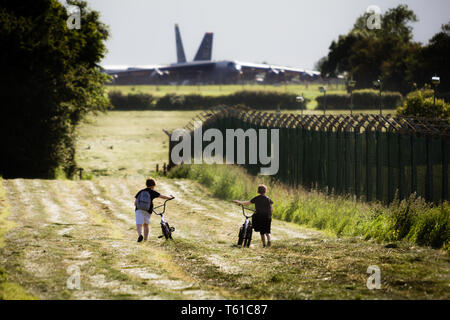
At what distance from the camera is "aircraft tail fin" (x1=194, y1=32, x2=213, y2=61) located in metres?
158

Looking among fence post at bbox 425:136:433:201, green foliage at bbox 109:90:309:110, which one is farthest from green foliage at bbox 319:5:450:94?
fence post at bbox 425:136:433:201

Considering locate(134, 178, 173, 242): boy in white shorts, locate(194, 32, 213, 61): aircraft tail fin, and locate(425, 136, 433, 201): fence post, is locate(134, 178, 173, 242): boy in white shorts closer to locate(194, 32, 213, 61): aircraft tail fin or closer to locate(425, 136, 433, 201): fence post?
locate(425, 136, 433, 201): fence post

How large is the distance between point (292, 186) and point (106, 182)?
8.39 meters

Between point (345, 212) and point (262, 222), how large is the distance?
14.8 feet

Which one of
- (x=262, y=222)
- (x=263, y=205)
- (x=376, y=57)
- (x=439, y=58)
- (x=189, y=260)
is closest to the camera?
(x=189, y=260)

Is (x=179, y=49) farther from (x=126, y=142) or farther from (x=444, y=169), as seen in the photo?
(x=444, y=169)

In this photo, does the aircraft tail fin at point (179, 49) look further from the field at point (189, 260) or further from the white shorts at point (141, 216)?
the white shorts at point (141, 216)

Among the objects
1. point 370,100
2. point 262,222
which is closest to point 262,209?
point 262,222

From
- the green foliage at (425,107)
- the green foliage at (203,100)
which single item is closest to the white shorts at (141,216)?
the green foliage at (425,107)

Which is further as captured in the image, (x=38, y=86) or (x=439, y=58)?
(x=439, y=58)

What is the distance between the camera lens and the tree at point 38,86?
28.2m

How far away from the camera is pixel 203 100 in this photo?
68.2m

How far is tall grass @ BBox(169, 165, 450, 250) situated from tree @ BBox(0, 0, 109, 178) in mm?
9592
